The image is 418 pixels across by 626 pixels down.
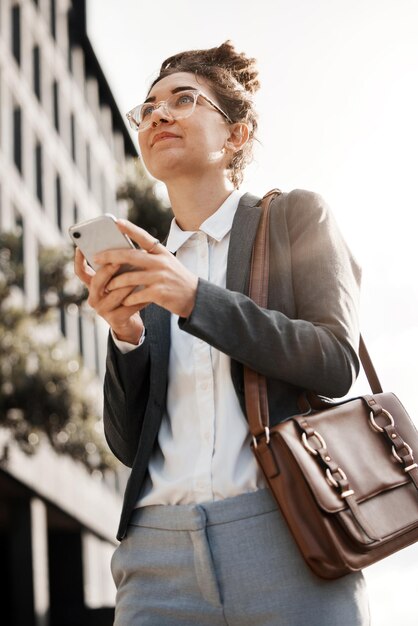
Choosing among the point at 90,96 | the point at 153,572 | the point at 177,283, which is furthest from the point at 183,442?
the point at 90,96

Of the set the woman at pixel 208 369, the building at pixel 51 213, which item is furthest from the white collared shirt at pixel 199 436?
the building at pixel 51 213

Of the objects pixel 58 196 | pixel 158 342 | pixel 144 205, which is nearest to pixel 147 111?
pixel 158 342

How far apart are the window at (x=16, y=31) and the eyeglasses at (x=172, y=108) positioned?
24.8 meters

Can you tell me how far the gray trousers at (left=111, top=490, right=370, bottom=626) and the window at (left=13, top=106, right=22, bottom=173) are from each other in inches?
927

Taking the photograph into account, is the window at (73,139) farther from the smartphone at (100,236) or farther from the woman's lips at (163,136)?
the smartphone at (100,236)

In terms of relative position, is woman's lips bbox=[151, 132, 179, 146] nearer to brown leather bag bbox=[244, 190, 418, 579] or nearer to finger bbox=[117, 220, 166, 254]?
brown leather bag bbox=[244, 190, 418, 579]

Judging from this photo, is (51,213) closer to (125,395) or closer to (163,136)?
(163,136)

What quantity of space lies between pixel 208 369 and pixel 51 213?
84.3 feet

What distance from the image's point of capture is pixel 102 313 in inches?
79.4

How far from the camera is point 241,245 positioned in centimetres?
229

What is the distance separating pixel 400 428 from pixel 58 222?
26826mm

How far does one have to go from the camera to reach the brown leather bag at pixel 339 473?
1.90 meters

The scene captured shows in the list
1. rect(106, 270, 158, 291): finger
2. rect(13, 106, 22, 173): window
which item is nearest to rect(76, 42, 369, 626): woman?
rect(106, 270, 158, 291): finger

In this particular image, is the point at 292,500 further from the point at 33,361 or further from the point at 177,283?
the point at 33,361
